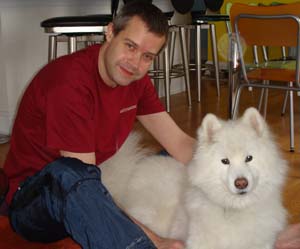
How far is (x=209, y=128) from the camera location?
58.5 inches

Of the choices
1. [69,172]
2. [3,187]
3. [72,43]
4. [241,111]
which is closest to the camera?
[3,187]

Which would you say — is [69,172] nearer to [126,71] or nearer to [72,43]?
[126,71]

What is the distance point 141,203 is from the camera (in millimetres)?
1736

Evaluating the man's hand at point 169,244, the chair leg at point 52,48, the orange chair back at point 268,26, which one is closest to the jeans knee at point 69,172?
the man's hand at point 169,244

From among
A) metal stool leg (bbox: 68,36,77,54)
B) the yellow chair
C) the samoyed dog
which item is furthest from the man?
metal stool leg (bbox: 68,36,77,54)

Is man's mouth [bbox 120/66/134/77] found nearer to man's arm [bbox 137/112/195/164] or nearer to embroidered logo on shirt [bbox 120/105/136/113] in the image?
embroidered logo on shirt [bbox 120/105/136/113]

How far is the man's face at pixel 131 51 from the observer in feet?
4.89

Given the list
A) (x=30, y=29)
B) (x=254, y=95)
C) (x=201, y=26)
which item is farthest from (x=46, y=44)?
(x=254, y=95)

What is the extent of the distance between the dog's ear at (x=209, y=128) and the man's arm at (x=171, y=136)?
28 centimetres

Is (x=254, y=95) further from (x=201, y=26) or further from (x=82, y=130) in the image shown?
(x=82, y=130)

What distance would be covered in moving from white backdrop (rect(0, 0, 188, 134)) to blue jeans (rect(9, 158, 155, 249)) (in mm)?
2266

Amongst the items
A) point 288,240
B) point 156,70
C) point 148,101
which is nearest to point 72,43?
point 156,70

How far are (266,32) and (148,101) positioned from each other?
46.4 inches

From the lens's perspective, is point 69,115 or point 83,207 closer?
point 83,207
